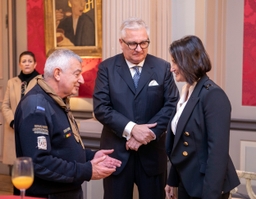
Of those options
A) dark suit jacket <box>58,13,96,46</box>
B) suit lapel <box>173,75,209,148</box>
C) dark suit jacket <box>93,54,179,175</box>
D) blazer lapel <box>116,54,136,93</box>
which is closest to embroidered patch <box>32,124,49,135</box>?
suit lapel <box>173,75,209,148</box>

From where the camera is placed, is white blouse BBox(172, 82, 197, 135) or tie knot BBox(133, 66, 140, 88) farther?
tie knot BBox(133, 66, 140, 88)

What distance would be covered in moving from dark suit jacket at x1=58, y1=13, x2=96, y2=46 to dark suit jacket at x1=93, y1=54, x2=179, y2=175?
9.09 feet

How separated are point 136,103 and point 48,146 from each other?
3.21ft

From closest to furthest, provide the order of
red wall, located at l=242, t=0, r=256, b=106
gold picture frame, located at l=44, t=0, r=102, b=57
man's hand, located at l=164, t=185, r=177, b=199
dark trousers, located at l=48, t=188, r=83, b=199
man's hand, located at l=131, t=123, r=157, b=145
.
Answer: dark trousers, located at l=48, t=188, r=83, b=199 < man's hand, located at l=164, t=185, r=177, b=199 < man's hand, located at l=131, t=123, r=157, b=145 < red wall, located at l=242, t=0, r=256, b=106 < gold picture frame, located at l=44, t=0, r=102, b=57

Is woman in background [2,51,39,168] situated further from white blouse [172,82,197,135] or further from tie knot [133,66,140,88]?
white blouse [172,82,197,135]

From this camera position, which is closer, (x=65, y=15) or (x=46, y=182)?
(x=46, y=182)

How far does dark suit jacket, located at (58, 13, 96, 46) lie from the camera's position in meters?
6.00

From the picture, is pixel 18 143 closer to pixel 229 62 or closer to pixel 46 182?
pixel 46 182

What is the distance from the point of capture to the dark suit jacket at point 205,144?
242 centimetres

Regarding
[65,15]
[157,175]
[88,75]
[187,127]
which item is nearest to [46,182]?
[187,127]

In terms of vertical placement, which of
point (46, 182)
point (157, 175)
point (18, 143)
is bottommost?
point (157, 175)

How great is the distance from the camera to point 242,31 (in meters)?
4.84

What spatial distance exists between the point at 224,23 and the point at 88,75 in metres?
2.02

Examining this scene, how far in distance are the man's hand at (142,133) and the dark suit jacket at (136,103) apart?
69 mm
